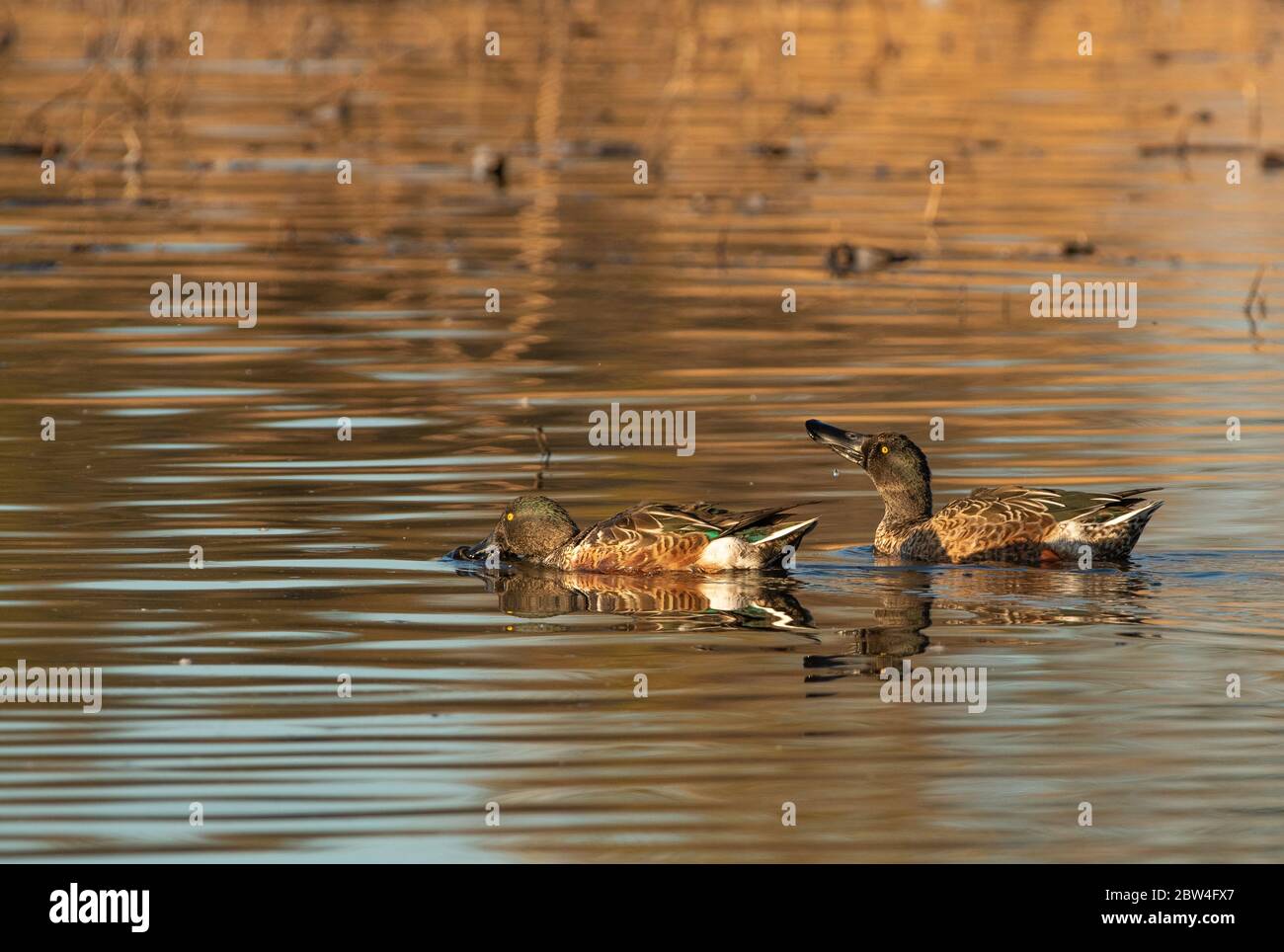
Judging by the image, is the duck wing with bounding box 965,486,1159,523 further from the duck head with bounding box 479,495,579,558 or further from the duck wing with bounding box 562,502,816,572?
the duck head with bounding box 479,495,579,558

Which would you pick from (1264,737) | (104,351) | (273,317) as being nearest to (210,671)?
(1264,737)

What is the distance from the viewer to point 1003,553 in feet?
38.8

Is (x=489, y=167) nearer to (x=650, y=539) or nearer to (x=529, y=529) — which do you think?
(x=529, y=529)

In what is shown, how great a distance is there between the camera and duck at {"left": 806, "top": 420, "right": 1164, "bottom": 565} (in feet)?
37.7

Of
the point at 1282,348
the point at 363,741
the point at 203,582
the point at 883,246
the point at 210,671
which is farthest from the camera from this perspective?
the point at 883,246

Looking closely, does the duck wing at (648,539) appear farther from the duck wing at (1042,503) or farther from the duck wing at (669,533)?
the duck wing at (1042,503)

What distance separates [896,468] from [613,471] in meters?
2.29


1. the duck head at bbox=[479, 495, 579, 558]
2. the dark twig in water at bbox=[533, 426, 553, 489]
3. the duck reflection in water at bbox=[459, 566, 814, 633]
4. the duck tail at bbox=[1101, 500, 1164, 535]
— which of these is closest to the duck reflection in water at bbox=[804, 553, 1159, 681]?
the duck tail at bbox=[1101, 500, 1164, 535]

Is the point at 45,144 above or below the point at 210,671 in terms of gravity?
above

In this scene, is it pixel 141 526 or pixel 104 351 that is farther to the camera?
pixel 104 351

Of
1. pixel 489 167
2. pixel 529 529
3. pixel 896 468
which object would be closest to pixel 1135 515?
pixel 896 468

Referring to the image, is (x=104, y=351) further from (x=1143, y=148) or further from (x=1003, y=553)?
(x=1143, y=148)

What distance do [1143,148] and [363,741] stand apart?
24420 millimetres

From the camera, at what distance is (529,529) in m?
11.9
